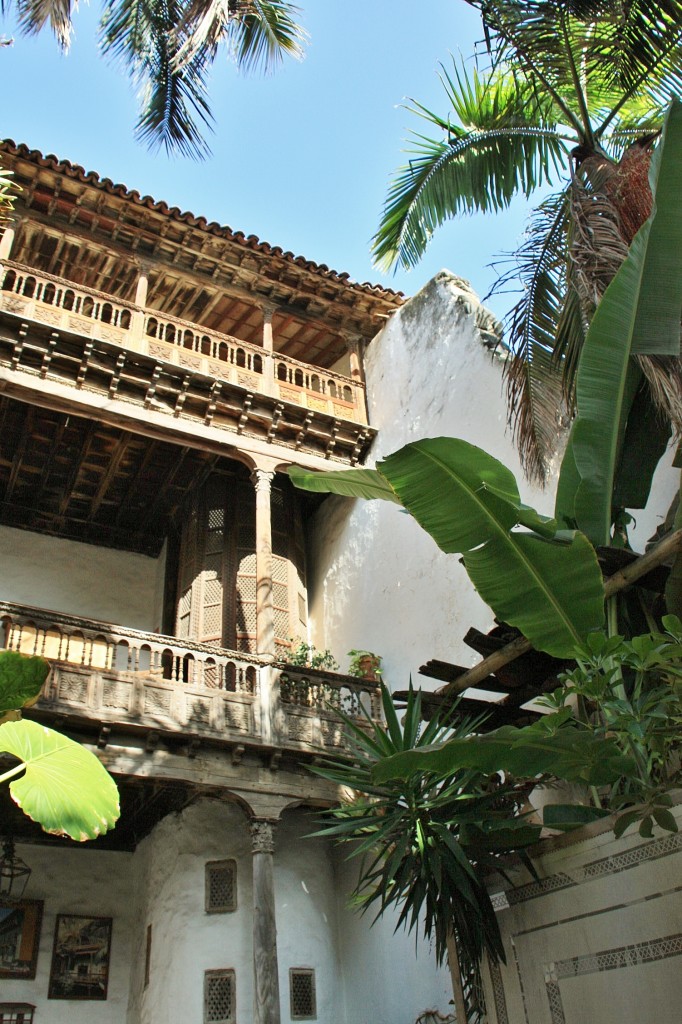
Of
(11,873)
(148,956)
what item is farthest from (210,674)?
(148,956)

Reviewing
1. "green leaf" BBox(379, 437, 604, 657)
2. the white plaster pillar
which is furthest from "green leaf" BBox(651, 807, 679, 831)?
the white plaster pillar

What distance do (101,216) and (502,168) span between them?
5.51m

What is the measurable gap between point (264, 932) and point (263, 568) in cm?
377

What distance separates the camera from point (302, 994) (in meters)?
8.91

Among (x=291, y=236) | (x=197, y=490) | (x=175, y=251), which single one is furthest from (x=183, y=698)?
(x=291, y=236)

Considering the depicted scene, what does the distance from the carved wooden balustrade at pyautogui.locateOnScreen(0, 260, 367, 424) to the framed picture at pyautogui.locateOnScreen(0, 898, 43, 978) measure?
6.23 metres

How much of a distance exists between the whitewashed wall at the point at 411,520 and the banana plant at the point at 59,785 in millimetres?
4690

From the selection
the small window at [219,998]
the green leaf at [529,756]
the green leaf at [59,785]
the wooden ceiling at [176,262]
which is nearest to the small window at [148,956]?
the small window at [219,998]

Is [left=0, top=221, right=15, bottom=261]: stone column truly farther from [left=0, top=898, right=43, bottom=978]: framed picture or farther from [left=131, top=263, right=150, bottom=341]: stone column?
[left=0, top=898, right=43, bottom=978]: framed picture

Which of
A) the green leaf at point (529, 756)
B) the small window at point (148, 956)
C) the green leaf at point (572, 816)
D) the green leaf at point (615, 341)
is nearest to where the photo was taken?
the green leaf at point (529, 756)

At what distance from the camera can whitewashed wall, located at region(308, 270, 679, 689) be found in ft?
32.4

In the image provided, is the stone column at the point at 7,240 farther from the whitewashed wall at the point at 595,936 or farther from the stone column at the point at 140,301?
the whitewashed wall at the point at 595,936

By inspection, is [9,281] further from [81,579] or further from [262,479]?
[81,579]

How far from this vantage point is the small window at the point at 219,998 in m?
8.43
